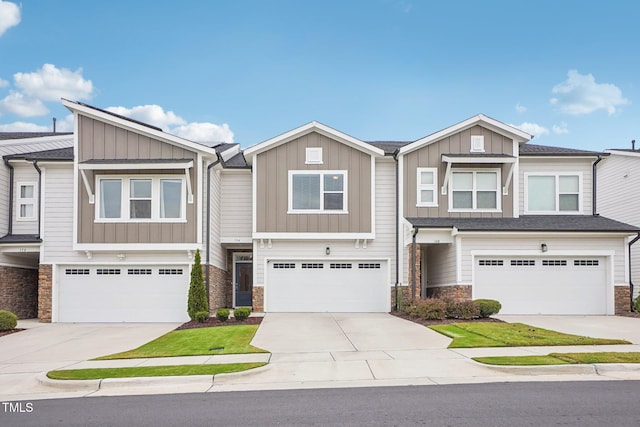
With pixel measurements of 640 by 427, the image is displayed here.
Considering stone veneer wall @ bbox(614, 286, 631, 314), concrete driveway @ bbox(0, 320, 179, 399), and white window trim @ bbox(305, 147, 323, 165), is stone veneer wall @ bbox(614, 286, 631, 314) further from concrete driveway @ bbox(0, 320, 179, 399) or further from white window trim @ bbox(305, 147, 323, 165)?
concrete driveway @ bbox(0, 320, 179, 399)

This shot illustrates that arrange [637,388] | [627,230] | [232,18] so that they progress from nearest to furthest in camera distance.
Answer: [637,388]
[627,230]
[232,18]

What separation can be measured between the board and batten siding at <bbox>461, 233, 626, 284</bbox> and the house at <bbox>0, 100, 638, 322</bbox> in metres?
0.04

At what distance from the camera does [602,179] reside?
2639 cm

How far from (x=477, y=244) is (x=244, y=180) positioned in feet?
31.4

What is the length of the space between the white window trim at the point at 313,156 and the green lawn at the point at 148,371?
40.1ft

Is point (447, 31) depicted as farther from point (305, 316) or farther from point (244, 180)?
point (305, 316)

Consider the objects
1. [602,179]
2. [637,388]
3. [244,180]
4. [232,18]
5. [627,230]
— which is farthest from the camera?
[602,179]

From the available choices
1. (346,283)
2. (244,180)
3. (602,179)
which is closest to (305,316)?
(346,283)

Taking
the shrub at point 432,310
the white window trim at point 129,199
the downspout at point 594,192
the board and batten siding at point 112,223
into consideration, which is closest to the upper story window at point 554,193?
the downspout at point 594,192

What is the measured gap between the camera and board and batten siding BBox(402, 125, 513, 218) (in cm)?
2283

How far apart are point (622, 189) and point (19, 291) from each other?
989 inches

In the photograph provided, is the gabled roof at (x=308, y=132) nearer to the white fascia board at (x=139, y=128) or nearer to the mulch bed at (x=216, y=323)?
the white fascia board at (x=139, y=128)

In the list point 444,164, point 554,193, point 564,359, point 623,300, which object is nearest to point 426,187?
point 444,164

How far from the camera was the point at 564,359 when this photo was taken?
11492 millimetres
